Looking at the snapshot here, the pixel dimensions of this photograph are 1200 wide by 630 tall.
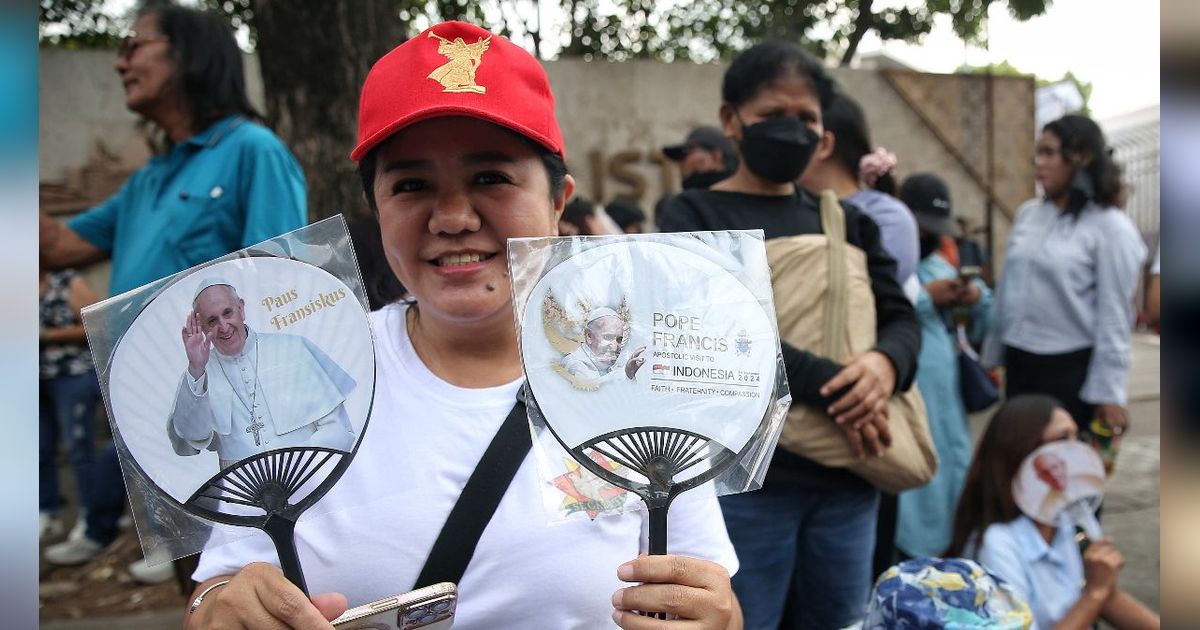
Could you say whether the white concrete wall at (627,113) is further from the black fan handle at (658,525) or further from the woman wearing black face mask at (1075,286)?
the black fan handle at (658,525)

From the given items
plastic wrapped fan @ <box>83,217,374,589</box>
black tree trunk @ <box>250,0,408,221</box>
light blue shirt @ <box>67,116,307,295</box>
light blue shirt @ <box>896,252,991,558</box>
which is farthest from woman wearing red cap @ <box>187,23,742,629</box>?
light blue shirt @ <box>896,252,991,558</box>

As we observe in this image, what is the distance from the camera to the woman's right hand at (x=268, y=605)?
0.97 meters

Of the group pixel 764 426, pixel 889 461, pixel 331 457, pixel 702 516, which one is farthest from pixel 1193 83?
pixel 889 461

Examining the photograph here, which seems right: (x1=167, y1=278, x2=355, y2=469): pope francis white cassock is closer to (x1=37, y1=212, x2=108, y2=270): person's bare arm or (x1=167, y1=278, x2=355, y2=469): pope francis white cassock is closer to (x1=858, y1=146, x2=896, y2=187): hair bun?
(x1=37, y1=212, x2=108, y2=270): person's bare arm

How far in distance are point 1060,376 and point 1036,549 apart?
1.19 metres

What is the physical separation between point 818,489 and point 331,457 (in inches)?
58.1

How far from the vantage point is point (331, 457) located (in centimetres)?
103

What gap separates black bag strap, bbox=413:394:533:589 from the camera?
1158mm

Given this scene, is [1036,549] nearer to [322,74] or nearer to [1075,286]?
[1075,286]

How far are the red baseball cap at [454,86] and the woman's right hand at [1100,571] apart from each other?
7.00 ft

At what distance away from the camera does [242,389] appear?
100 centimetres

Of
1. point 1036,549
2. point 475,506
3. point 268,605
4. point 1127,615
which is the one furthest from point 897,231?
point 268,605

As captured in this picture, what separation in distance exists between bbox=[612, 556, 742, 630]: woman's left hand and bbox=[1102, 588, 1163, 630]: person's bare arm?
6.85 feet

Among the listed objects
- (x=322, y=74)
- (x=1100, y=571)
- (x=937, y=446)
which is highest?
(x=322, y=74)
